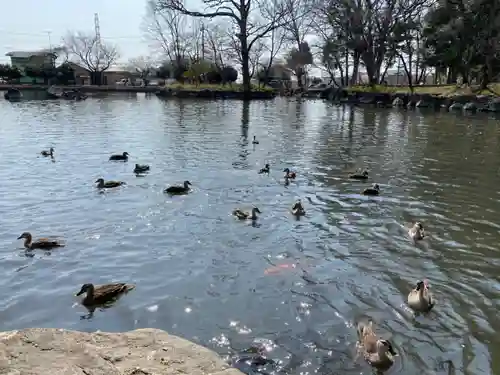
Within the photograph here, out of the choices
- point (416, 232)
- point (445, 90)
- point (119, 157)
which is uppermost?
point (445, 90)

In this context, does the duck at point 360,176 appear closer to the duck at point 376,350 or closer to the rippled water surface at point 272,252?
the rippled water surface at point 272,252

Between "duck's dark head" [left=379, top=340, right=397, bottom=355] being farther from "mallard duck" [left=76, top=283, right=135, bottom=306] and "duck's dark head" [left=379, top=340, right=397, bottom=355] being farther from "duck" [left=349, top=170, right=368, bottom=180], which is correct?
"duck" [left=349, top=170, right=368, bottom=180]

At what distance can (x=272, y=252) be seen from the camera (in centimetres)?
943

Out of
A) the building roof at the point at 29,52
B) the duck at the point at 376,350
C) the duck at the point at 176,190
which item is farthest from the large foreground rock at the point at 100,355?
the building roof at the point at 29,52

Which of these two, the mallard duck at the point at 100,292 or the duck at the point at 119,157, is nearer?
the mallard duck at the point at 100,292

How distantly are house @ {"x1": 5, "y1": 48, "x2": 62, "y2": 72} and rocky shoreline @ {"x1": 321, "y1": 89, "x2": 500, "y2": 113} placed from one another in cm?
5749

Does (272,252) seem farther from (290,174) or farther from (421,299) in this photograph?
(290,174)

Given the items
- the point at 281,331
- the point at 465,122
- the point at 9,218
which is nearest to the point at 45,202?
the point at 9,218

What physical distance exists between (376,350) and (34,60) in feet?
335

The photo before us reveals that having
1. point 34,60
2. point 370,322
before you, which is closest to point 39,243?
point 370,322

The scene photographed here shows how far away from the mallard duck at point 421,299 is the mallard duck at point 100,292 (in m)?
4.46

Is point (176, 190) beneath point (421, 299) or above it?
above

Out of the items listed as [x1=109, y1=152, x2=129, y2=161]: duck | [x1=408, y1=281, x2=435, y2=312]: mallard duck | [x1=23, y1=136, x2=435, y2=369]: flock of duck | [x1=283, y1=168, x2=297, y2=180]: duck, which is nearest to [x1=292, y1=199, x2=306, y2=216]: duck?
[x1=23, y1=136, x2=435, y2=369]: flock of duck

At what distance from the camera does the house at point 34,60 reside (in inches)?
3536
